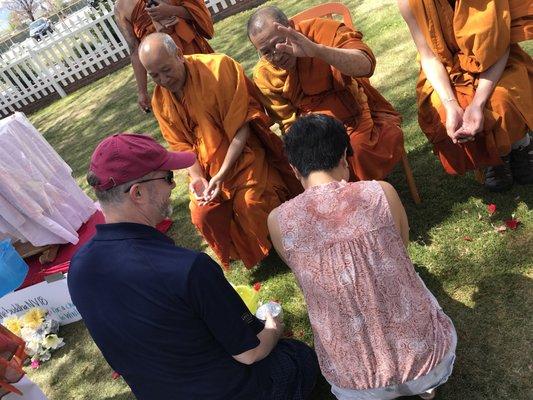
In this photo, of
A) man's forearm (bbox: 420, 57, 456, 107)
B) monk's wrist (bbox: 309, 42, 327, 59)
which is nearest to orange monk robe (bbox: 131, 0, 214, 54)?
monk's wrist (bbox: 309, 42, 327, 59)

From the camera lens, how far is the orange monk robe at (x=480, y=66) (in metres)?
2.57

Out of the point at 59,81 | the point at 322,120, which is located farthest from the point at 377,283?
the point at 59,81

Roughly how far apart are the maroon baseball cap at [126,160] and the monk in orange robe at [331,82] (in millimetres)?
1282

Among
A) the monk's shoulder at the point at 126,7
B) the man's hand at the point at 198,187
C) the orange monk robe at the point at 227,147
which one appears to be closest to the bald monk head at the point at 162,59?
the orange monk robe at the point at 227,147

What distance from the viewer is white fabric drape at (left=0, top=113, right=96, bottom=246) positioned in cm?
388

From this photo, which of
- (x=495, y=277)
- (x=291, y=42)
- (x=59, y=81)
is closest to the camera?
(x=495, y=277)

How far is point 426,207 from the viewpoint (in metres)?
3.22

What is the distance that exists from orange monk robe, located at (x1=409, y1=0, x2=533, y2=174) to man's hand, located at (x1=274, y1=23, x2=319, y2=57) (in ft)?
2.27

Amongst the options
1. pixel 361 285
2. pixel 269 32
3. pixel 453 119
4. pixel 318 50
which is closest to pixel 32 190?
pixel 269 32

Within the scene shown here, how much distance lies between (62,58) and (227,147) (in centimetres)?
1056

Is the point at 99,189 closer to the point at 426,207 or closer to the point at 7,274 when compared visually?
the point at 7,274

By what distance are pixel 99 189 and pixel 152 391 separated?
90cm

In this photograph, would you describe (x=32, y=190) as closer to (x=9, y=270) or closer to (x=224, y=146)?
(x=9, y=270)

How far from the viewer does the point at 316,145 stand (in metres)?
1.91
